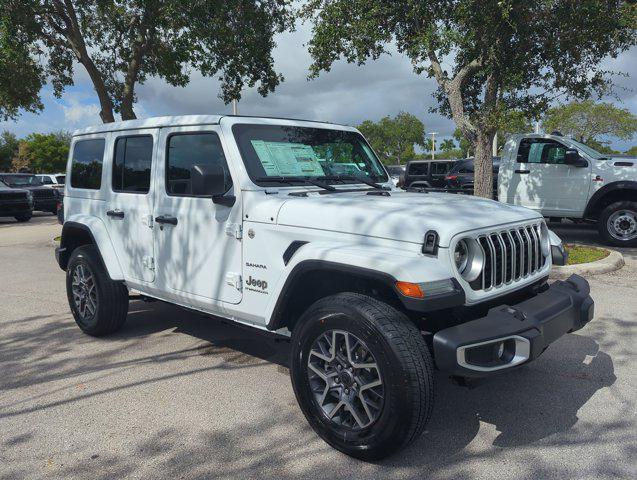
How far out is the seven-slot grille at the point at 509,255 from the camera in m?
3.02

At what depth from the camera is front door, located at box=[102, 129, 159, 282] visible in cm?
433

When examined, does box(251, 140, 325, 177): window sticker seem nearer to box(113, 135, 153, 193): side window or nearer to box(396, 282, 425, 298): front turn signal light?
box(113, 135, 153, 193): side window

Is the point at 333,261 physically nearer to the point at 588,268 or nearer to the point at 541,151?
the point at 588,268

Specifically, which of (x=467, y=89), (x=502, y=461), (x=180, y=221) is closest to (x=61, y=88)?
(x=467, y=89)

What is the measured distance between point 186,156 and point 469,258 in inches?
88.7

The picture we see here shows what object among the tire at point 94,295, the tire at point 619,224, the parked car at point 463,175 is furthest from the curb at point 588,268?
the parked car at point 463,175

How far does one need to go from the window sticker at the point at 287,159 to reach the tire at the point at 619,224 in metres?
7.54

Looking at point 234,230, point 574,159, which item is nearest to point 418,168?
point 574,159

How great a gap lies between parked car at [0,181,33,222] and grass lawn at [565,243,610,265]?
17.0m

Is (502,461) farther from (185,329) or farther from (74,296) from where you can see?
(74,296)

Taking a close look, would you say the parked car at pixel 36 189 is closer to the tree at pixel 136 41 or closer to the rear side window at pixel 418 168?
the tree at pixel 136 41

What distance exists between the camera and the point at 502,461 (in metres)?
2.91

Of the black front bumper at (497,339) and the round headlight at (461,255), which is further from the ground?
the round headlight at (461,255)

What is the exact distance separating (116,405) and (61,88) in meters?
12.8
